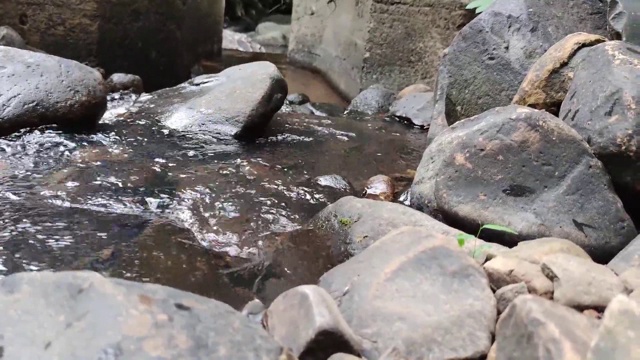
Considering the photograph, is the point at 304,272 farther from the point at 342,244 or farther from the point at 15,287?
the point at 15,287

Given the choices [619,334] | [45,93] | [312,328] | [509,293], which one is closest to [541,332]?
[619,334]

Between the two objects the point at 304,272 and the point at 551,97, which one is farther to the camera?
the point at 551,97

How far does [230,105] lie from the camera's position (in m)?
3.91

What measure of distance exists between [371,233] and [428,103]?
282 cm

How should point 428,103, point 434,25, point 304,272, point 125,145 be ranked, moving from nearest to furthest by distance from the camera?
point 304,272
point 125,145
point 428,103
point 434,25

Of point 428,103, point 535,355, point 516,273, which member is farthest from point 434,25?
point 535,355

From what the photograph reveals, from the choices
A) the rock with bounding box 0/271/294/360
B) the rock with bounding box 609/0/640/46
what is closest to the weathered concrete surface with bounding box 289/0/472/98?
the rock with bounding box 609/0/640/46

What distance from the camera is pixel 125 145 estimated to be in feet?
11.4

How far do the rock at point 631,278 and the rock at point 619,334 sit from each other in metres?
0.49

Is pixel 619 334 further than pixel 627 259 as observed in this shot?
No

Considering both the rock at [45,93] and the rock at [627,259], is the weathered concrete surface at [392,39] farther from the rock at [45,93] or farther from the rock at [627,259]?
the rock at [627,259]

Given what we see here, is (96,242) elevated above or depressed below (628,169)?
below

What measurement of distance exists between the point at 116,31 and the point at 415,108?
8.53ft

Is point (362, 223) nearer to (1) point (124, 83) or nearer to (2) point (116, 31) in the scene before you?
(1) point (124, 83)
